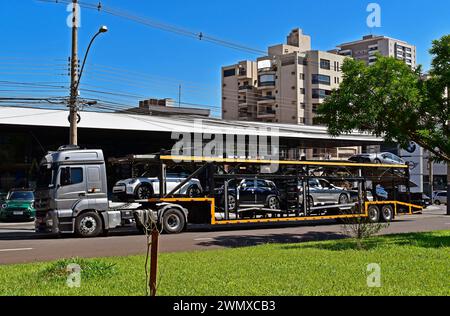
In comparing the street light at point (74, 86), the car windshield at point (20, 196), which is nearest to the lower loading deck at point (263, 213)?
the street light at point (74, 86)

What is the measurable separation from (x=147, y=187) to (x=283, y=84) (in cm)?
6906

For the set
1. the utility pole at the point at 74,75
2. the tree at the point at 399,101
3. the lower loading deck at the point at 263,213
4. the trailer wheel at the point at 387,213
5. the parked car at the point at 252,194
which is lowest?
the trailer wheel at the point at 387,213

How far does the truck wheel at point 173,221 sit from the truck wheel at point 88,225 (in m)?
2.38

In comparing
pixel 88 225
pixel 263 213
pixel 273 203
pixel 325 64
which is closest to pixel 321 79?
pixel 325 64

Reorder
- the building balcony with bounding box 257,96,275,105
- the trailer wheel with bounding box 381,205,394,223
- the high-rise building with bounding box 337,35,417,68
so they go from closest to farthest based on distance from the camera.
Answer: the trailer wheel with bounding box 381,205,394,223, the building balcony with bounding box 257,96,275,105, the high-rise building with bounding box 337,35,417,68

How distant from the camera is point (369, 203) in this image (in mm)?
26109

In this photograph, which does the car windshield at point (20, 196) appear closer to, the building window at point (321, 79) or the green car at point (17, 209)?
the green car at point (17, 209)

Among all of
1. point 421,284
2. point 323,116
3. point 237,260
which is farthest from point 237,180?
point 421,284

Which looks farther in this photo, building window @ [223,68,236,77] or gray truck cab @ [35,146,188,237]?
building window @ [223,68,236,77]

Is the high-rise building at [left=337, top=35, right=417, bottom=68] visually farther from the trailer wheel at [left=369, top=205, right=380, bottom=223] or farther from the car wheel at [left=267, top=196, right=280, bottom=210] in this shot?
the car wheel at [left=267, top=196, right=280, bottom=210]

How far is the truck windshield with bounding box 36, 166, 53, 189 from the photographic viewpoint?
18.0 meters

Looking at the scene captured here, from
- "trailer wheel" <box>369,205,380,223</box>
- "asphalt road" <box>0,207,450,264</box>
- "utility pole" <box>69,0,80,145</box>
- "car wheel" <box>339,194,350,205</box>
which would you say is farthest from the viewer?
"trailer wheel" <box>369,205,380,223</box>

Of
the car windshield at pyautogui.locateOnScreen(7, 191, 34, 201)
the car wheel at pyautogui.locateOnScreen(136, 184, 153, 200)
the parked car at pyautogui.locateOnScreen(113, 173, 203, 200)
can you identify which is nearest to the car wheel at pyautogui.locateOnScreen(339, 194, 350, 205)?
the parked car at pyautogui.locateOnScreen(113, 173, 203, 200)

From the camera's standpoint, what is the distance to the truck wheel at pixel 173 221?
19688 millimetres
